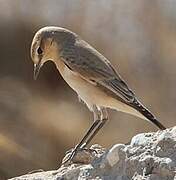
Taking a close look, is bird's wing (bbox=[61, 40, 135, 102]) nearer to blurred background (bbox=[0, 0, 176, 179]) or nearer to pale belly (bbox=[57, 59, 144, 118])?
pale belly (bbox=[57, 59, 144, 118])

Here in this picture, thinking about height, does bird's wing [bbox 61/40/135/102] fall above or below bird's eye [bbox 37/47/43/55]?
below

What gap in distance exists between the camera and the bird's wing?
565cm

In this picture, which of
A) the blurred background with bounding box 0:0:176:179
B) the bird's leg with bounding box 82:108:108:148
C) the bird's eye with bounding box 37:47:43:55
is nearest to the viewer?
the bird's leg with bounding box 82:108:108:148

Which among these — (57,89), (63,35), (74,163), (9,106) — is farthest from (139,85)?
(74,163)

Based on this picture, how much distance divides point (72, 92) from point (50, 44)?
4.80m

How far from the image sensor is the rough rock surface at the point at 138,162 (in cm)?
384

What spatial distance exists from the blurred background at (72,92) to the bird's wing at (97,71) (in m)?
4.15

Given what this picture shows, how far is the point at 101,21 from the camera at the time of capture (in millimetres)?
10648

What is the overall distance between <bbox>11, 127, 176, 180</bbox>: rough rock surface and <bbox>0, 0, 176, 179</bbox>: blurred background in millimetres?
5549

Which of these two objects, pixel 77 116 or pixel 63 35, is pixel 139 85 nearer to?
pixel 77 116

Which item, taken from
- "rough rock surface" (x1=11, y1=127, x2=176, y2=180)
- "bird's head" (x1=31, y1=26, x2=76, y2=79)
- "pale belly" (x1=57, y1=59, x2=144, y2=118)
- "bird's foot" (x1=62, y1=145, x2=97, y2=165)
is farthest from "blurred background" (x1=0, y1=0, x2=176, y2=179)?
"rough rock surface" (x1=11, y1=127, x2=176, y2=180)

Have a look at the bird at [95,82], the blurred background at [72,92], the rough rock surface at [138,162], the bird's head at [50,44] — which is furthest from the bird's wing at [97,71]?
the blurred background at [72,92]

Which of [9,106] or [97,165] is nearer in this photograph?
[97,165]

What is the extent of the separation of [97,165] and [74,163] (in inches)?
21.5
